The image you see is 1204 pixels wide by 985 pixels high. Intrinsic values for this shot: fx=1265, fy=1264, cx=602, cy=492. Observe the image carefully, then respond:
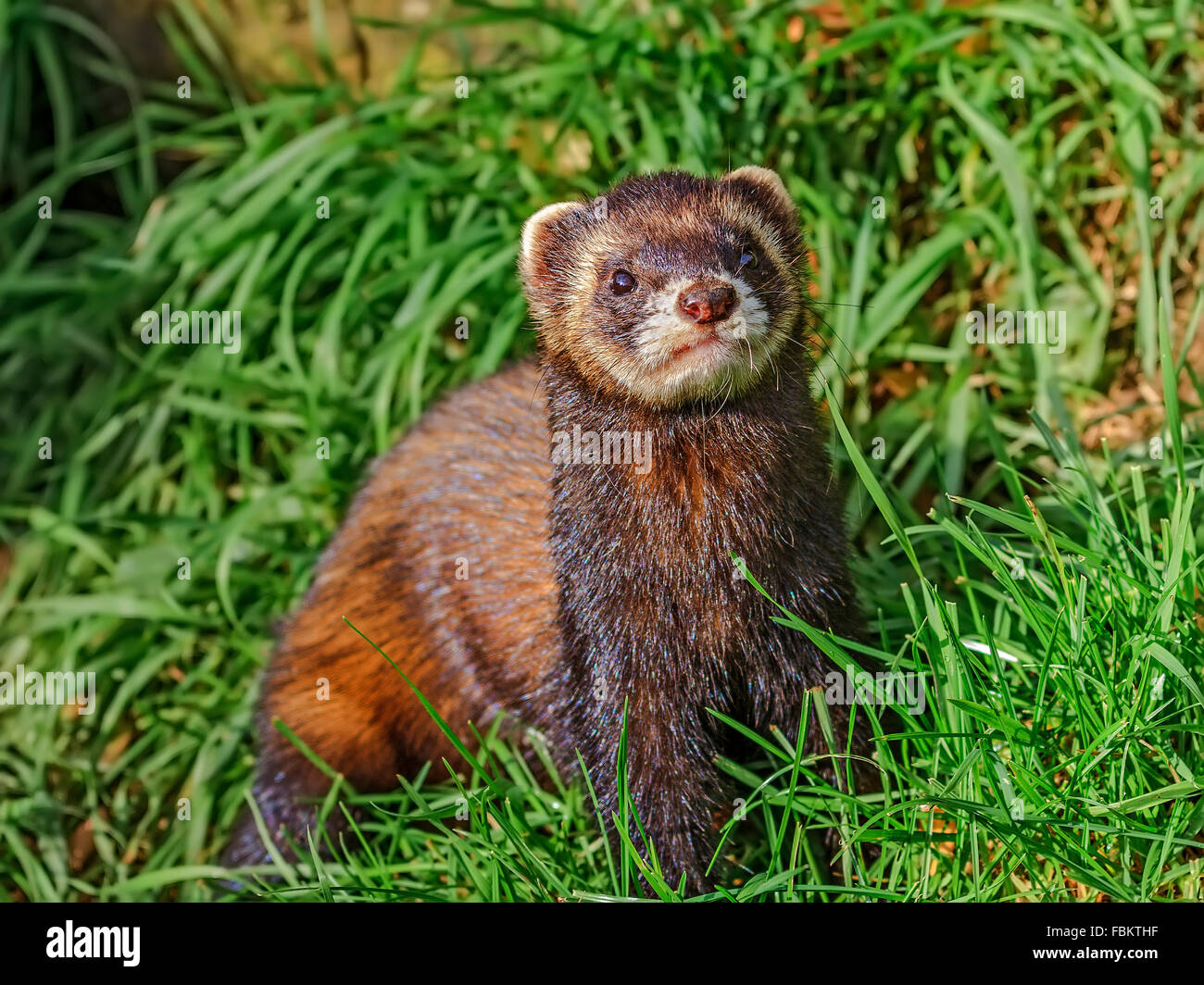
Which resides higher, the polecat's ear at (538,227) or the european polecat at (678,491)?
the polecat's ear at (538,227)

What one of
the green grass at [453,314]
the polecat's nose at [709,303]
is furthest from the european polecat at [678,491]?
the green grass at [453,314]

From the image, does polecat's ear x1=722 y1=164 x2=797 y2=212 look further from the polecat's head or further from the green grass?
the green grass

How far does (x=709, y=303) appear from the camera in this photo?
9.76ft

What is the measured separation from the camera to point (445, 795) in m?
4.12

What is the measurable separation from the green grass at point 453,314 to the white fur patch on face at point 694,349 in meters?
1.08

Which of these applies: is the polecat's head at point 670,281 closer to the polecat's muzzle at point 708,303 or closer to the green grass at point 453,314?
the polecat's muzzle at point 708,303

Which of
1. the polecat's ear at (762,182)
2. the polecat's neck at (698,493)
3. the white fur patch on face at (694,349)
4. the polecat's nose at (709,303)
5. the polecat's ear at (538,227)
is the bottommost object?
the polecat's neck at (698,493)

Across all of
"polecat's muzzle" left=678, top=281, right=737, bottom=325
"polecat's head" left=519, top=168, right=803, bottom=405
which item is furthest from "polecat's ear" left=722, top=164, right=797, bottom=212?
"polecat's muzzle" left=678, top=281, right=737, bottom=325

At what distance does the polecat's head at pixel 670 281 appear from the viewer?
9.94 ft

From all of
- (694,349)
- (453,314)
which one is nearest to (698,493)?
(694,349)

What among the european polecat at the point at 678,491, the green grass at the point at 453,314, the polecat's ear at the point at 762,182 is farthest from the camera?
the green grass at the point at 453,314

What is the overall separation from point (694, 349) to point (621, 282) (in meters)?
0.34

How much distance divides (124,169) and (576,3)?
235cm

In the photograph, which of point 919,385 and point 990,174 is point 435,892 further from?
point 990,174
